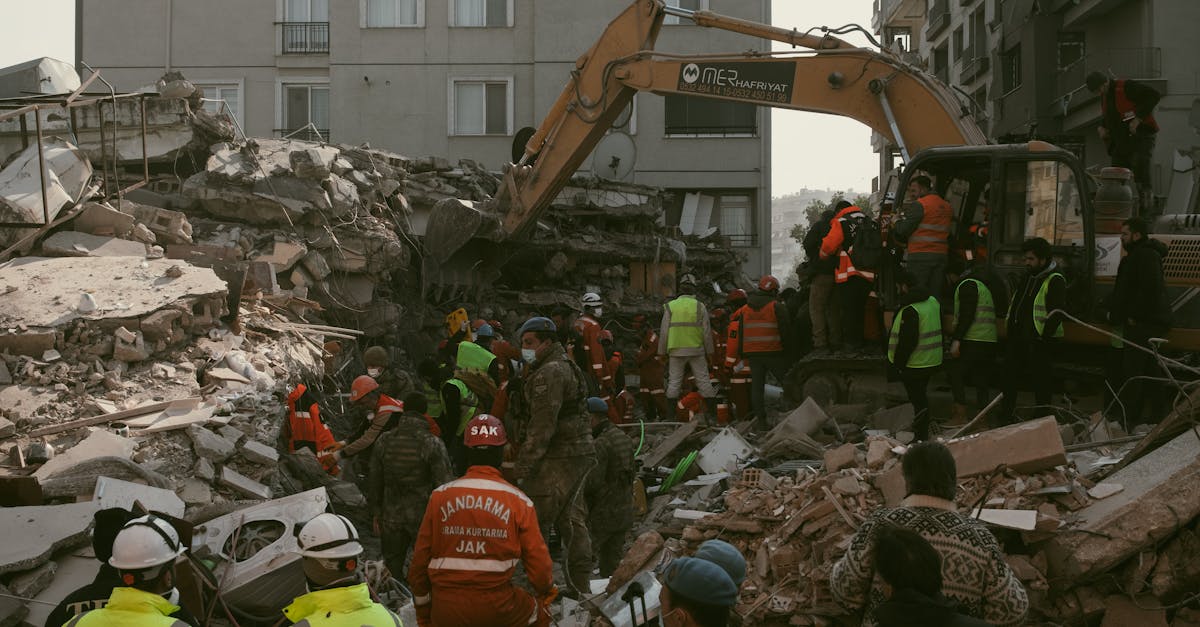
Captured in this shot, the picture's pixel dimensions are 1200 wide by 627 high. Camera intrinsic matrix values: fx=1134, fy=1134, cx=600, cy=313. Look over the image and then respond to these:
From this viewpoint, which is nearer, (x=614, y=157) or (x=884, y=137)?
(x=884, y=137)

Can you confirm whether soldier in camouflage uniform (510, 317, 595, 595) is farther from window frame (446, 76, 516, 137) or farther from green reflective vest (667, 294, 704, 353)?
window frame (446, 76, 516, 137)

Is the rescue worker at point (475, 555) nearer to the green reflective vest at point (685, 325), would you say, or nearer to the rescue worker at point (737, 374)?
the rescue worker at point (737, 374)

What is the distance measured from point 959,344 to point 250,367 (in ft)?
20.4

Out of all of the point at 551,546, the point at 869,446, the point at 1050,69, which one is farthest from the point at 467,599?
the point at 1050,69

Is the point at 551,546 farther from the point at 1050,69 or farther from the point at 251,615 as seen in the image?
the point at 1050,69

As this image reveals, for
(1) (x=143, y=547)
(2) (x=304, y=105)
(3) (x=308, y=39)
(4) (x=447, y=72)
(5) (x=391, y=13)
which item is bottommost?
(1) (x=143, y=547)

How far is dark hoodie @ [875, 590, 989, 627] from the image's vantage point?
3547 millimetres

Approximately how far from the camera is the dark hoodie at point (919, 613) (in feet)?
11.6

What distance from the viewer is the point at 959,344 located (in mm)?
9555

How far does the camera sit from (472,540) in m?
5.23

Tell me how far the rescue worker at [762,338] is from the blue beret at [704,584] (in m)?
8.21

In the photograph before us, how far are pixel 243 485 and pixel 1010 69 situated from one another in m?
26.9

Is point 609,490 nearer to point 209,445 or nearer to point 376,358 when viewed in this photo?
point 376,358

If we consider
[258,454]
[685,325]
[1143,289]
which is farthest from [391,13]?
[1143,289]
